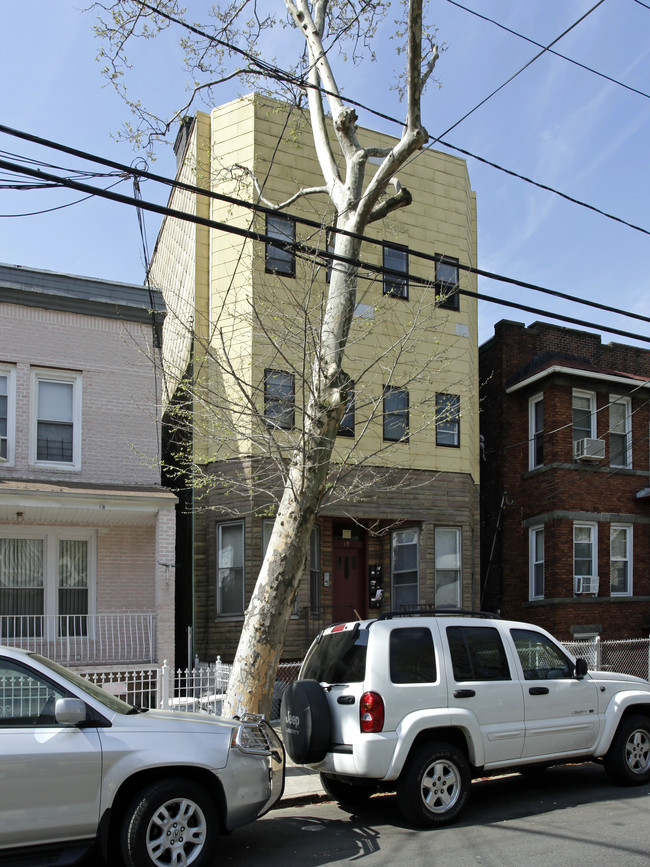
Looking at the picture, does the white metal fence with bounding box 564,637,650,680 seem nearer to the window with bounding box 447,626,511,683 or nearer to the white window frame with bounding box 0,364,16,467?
the window with bounding box 447,626,511,683

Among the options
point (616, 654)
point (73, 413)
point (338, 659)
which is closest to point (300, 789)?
point (338, 659)

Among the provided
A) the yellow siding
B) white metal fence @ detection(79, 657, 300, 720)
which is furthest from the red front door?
white metal fence @ detection(79, 657, 300, 720)

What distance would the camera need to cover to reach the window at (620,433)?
1970 cm

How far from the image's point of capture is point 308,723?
7.34 meters

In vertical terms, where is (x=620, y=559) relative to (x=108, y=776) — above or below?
above

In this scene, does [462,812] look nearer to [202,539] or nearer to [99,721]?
[99,721]

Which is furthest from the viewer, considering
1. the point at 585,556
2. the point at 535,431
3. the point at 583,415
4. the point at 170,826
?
the point at 535,431

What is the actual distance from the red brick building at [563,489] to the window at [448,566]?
2656 millimetres

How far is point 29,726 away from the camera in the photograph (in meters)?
5.63

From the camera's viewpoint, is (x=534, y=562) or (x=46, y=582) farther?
(x=534, y=562)

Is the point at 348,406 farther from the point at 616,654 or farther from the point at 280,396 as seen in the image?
the point at 616,654

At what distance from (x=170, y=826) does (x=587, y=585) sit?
14.6 metres

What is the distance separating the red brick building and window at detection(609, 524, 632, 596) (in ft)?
0.08

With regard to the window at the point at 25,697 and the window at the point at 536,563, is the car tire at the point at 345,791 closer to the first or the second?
the window at the point at 25,697
